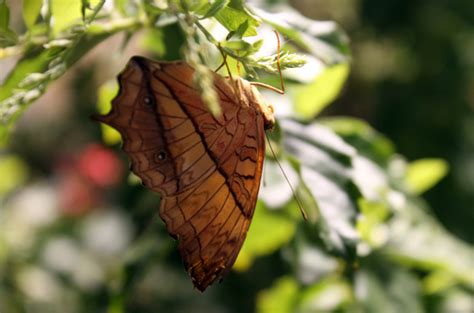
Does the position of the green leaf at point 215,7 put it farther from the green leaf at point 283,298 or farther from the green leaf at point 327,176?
the green leaf at point 283,298

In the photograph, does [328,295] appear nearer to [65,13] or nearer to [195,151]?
[195,151]

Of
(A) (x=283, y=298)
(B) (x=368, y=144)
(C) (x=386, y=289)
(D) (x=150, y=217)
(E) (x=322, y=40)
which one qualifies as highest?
(E) (x=322, y=40)

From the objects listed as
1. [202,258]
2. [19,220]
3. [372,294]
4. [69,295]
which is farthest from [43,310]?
[202,258]

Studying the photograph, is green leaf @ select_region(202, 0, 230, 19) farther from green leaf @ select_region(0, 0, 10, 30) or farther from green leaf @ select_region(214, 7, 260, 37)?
green leaf @ select_region(0, 0, 10, 30)

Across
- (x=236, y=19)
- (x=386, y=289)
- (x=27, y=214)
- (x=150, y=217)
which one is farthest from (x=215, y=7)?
(x=27, y=214)

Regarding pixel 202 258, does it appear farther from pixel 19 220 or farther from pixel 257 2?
pixel 19 220

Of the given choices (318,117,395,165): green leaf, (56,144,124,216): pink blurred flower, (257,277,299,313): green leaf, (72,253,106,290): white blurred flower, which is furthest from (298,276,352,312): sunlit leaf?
(56,144,124,216): pink blurred flower
